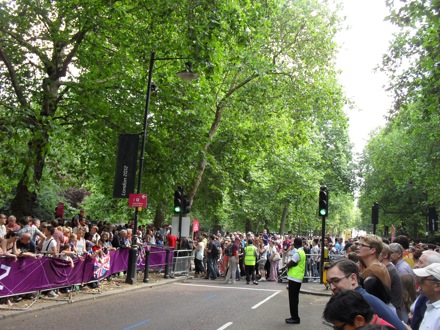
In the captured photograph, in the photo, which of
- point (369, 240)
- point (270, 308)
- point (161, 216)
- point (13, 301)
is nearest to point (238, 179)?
point (161, 216)

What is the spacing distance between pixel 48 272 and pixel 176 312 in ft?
11.0

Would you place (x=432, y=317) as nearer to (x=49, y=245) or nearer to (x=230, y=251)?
(x=49, y=245)

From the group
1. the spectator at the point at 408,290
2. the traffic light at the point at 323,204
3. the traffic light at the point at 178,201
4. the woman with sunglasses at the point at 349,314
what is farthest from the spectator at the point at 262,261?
the woman with sunglasses at the point at 349,314

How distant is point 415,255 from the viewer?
8.80 m

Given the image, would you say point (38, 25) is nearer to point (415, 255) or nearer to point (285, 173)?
point (415, 255)

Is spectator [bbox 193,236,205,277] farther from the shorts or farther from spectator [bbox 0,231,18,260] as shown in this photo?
spectator [bbox 0,231,18,260]

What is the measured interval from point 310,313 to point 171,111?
974 centimetres

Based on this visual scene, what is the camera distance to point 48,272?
1174cm

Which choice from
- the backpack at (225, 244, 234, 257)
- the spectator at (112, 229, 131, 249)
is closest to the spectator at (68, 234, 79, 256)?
the spectator at (112, 229, 131, 249)

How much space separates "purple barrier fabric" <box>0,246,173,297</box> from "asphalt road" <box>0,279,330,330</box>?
77 centimetres

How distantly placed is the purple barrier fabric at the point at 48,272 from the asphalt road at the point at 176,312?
772mm

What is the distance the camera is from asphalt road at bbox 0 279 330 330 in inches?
376

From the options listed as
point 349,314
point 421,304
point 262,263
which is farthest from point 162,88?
point 349,314

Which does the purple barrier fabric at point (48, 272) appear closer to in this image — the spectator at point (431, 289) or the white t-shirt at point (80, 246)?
the white t-shirt at point (80, 246)
